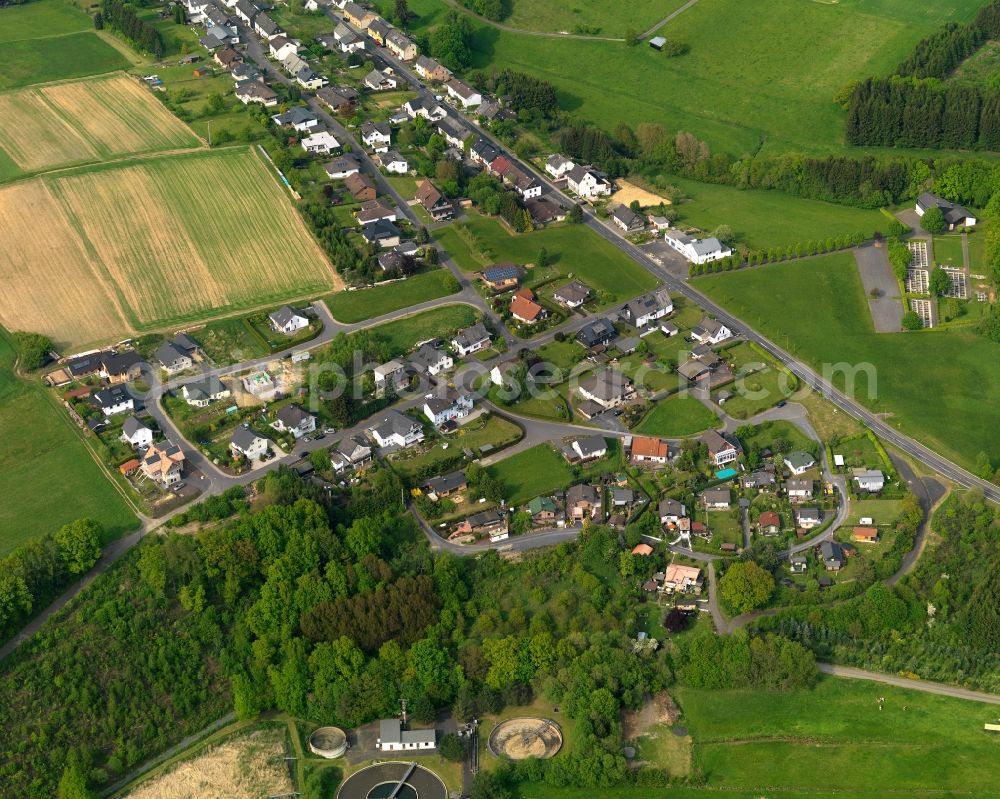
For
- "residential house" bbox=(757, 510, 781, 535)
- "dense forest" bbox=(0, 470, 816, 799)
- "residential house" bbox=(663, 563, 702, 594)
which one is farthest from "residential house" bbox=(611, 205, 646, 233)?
"residential house" bbox=(663, 563, 702, 594)

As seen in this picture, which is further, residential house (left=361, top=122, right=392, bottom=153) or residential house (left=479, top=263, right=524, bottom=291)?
residential house (left=361, top=122, right=392, bottom=153)

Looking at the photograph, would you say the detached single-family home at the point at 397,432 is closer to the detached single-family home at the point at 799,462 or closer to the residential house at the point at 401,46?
the detached single-family home at the point at 799,462

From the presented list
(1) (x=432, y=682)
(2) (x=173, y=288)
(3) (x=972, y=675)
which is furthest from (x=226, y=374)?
(3) (x=972, y=675)

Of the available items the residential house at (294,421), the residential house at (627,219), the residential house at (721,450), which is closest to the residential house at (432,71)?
the residential house at (627,219)

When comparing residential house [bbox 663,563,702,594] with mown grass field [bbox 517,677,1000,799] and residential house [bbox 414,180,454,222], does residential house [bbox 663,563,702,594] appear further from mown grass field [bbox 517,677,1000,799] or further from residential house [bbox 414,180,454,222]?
residential house [bbox 414,180,454,222]

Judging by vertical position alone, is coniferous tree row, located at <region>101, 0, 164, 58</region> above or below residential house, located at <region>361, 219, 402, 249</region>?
above

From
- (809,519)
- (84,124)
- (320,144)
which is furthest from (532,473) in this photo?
(84,124)
